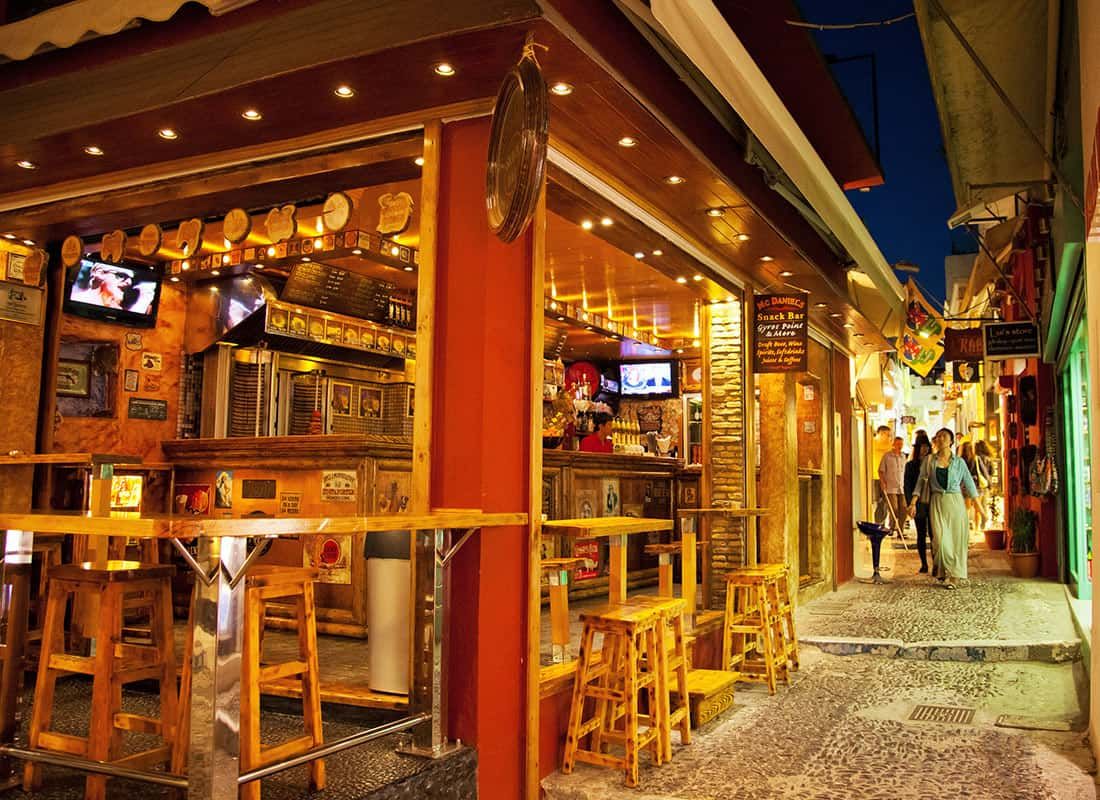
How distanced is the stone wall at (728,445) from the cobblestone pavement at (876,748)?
4.58ft

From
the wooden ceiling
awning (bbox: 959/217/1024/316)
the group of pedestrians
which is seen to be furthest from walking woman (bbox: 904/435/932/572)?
the wooden ceiling

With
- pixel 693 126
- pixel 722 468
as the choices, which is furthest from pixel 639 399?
pixel 693 126

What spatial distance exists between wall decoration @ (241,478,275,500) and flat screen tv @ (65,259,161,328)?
7.29ft

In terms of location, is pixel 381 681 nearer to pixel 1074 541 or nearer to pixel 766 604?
pixel 766 604

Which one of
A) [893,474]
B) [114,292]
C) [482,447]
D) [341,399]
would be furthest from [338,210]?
[893,474]

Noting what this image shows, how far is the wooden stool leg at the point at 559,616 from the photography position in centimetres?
481

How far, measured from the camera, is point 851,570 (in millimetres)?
11914

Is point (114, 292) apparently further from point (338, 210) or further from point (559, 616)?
point (559, 616)

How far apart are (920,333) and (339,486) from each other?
9283mm

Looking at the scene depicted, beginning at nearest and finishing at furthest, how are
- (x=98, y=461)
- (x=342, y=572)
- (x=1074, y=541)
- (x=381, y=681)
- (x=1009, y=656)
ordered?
(x=381, y=681) → (x=98, y=461) → (x=342, y=572) → (x=1009, y=656) → (x=1074, y=541)

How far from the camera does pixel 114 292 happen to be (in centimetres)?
736

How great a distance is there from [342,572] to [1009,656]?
17.1 ft

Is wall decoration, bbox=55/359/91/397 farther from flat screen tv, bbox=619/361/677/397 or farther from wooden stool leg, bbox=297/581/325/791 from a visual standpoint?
flat screen tv, bbox=619/361/677/397

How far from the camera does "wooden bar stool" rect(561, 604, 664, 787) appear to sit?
4223mm
